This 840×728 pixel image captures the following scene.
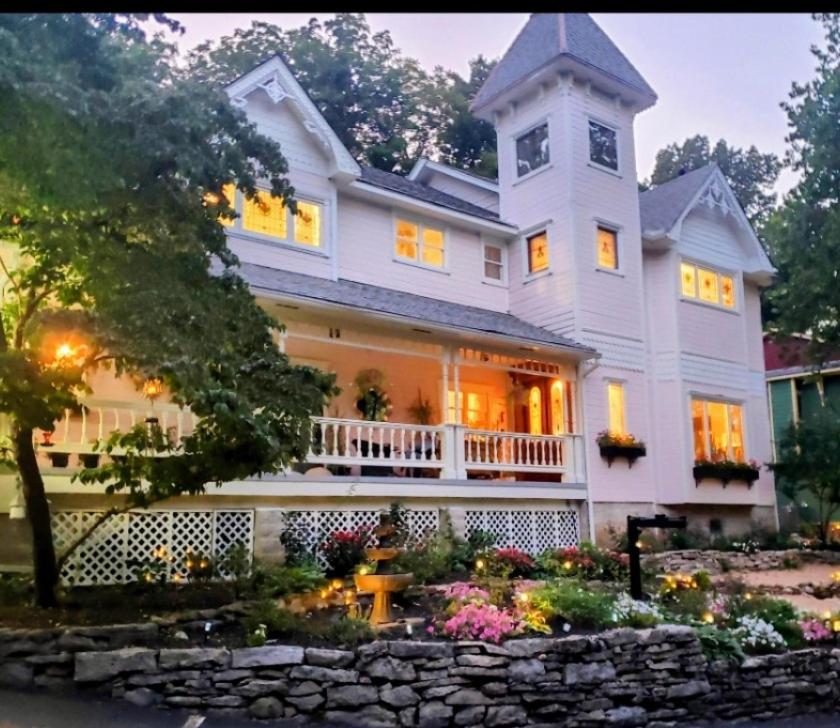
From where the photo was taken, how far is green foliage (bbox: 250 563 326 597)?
8.95 m

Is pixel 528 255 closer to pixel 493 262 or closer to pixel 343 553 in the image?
pixel 493 262

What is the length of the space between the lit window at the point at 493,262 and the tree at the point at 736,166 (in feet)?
68.0

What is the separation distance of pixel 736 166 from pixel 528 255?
23.6m

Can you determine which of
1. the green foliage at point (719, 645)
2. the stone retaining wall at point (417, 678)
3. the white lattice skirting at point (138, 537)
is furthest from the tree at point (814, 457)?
the white lattice skirting at point (138, 537)

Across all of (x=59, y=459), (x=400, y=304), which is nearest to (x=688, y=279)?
(x=400, y=304)

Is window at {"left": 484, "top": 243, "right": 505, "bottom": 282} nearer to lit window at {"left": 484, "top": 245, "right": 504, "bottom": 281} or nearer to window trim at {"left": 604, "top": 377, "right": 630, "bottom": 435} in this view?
lit window at {"left": 484, "top": 245, "right": 504, "bottom": 281}

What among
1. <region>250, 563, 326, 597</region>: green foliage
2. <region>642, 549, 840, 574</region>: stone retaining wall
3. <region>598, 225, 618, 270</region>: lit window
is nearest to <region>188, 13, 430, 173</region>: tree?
<region>598, 225, 618, 270</region>: lit window

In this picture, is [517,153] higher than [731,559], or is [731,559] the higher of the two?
[517,153]

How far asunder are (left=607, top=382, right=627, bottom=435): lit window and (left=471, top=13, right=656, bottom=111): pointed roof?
643cm

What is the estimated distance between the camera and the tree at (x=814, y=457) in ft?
56.2

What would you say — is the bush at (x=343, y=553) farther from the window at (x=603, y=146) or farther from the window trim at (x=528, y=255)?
the window at (x=603, y=146)

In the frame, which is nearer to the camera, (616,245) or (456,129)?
(616,245)

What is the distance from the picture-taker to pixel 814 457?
17.2 meters

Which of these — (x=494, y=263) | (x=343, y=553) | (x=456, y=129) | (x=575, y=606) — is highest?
(x=456, y=129)
